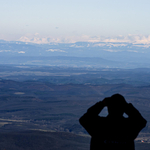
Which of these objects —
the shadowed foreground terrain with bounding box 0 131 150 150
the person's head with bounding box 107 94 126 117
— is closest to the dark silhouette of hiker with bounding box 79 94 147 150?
the person's head with bounding box 107 94 126 117

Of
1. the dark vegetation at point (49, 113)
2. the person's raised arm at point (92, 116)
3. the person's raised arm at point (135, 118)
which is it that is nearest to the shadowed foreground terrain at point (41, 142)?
the dark vegetation at point (49, 113)

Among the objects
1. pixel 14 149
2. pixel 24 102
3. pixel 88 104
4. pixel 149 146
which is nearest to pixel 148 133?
pixel 149 146

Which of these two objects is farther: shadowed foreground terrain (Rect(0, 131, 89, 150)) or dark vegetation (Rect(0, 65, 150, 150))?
dark vegetation (Rect(0, 65, 150, 150))

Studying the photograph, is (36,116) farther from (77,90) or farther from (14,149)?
(77,90)

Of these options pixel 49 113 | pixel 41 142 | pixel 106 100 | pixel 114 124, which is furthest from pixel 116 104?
pixel 49 113

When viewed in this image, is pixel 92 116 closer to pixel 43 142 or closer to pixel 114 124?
pixel 114 124

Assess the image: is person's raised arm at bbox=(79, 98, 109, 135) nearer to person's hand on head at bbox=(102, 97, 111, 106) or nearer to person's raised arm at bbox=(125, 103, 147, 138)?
person's hand on head at bbox=(102, 97, 111, 106)
